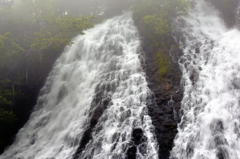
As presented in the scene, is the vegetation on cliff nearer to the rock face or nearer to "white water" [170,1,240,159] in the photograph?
the rock face

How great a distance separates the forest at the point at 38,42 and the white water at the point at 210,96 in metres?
1.88

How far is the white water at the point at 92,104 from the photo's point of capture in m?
10.9

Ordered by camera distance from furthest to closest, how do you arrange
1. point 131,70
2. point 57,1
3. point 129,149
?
point 57,1 → point 131,70 → point 129,149

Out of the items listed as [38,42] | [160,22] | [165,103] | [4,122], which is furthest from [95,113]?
[160,22]

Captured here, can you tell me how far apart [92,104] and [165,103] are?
507cm

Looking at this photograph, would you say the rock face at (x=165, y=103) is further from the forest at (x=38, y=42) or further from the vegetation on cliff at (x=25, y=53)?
the vegetation on cliff at (x=25, y=53)

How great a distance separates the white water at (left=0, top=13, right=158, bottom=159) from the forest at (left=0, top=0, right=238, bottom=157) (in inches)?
48.4

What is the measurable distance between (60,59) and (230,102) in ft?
51.7

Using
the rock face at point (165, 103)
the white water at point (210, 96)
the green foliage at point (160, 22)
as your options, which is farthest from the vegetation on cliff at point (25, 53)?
the white water at point (210, 96)

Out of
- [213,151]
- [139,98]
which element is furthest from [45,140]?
[213,151]

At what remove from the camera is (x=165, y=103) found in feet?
38.9

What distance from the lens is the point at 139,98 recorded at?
12391 mm

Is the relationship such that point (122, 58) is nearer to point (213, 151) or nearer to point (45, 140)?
point (45, 140)

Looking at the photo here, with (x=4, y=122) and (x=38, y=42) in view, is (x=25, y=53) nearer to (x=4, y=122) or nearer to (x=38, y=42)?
(x=38, y=42)
